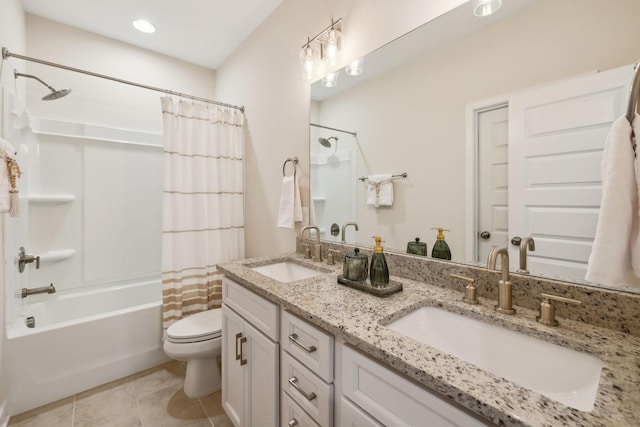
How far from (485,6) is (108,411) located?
109 inches

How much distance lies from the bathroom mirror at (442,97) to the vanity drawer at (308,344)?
61cm

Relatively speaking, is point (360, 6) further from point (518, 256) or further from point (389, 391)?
point (389, 391)

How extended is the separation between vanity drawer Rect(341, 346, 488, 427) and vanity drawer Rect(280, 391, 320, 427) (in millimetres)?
244

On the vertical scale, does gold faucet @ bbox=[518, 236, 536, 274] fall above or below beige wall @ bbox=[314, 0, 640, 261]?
below

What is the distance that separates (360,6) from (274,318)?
159 cm

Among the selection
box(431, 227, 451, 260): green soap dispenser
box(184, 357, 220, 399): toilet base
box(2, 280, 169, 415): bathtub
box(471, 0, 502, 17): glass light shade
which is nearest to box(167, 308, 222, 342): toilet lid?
box(184, 357, 220, 399): toilet base

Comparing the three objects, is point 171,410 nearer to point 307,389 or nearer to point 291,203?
point 307,389

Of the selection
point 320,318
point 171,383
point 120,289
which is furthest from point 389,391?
point 120,289

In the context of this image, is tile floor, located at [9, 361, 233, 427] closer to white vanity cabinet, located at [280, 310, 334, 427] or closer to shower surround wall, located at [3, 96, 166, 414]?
shower surround wall, located at [3, 96, 166, 414]

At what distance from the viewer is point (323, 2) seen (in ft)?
5.36

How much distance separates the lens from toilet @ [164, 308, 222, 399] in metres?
1.69

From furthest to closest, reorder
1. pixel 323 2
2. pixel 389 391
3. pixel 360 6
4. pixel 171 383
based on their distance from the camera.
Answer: pixel 171 383
pixel 323 2
pixel 360 6
pixel 389 391

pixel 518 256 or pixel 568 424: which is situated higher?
pixel 518 256

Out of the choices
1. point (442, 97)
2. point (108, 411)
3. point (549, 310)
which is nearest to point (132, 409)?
point (108, 411)
